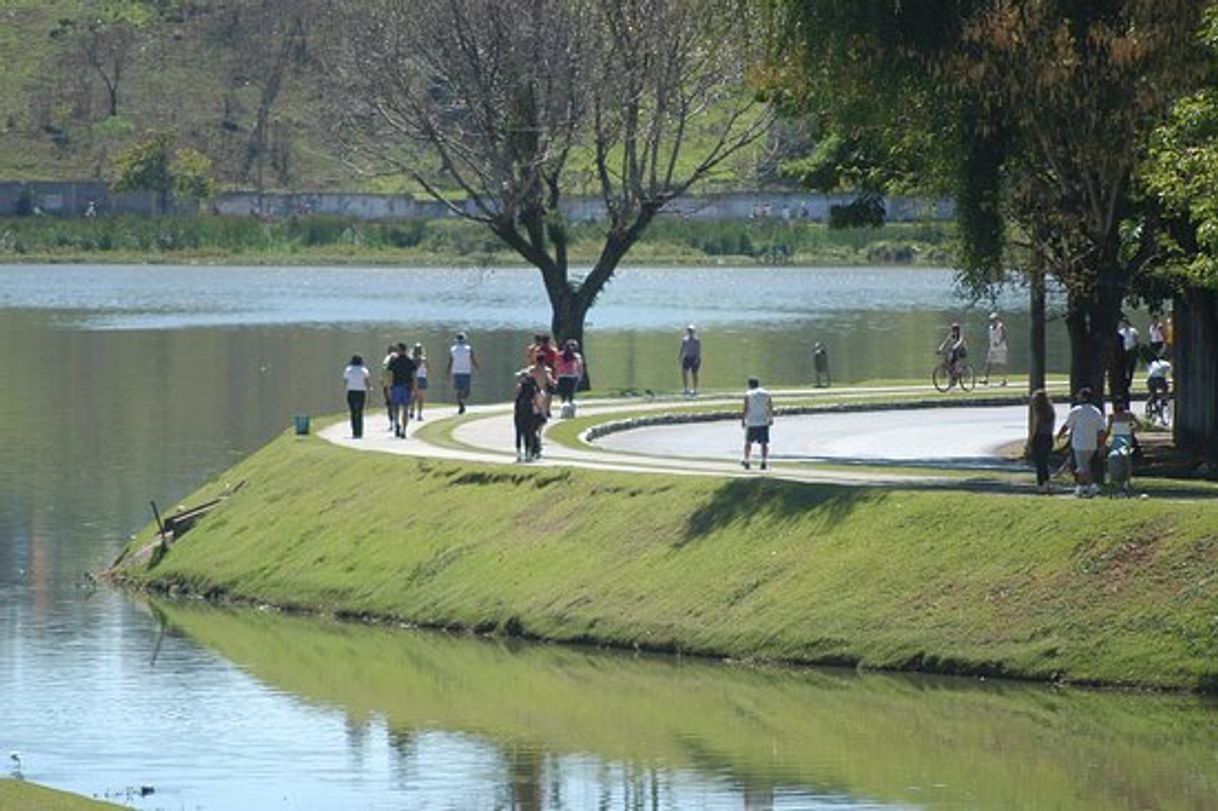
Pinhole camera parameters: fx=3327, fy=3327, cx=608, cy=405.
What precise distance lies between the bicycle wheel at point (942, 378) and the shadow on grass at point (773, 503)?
90.3 ft

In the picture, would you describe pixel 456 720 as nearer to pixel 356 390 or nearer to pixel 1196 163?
pixel 1196 163

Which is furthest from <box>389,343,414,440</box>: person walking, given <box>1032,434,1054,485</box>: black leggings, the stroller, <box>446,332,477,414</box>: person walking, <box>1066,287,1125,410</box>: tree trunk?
the stroller

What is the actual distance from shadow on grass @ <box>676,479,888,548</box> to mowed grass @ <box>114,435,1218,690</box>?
42 millimetres

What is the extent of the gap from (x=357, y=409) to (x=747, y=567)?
17.6m

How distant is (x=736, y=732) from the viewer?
41219 mm

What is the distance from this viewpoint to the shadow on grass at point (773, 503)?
160 ft

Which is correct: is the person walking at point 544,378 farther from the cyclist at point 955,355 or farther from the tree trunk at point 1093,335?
the cyclist at point 955,355

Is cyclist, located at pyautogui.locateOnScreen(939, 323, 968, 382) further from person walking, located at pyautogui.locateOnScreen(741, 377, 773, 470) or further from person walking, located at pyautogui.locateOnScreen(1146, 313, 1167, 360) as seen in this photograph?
person walking, located at pyautogui.locateOnScreen(741, 377, 773, 470)

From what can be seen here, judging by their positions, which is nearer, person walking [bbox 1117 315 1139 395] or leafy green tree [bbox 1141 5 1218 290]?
leafy green tree [bbox 1141 5 1218 290]

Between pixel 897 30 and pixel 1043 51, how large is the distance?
2.60m

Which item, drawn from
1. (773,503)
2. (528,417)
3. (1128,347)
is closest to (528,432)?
(528,417)

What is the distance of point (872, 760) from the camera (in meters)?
39.3

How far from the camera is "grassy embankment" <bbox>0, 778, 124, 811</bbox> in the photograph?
31.5 m

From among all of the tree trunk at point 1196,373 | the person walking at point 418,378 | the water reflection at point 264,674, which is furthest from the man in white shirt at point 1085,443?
the person walking at point 418,378
